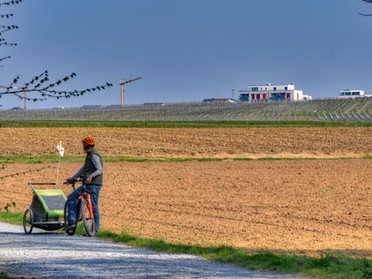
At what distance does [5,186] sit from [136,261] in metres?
22.4

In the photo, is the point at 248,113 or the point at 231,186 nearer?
the point at 231,186

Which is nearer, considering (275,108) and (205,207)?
(205,207)

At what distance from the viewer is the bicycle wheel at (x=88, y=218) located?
18.5 m

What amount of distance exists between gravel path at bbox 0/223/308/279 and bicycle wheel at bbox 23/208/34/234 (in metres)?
1.69

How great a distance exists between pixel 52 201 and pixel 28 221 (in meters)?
0.65

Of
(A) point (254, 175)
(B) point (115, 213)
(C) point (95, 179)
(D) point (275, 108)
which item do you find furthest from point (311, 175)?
(D) point (275, 108)

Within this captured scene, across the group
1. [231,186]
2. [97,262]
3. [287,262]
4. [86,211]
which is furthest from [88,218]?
[231,186]

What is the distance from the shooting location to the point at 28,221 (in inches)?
789

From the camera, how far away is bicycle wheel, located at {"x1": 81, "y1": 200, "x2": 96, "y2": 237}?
1852 centimetres

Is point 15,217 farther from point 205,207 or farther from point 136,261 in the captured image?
point 136,261

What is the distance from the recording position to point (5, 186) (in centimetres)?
3616

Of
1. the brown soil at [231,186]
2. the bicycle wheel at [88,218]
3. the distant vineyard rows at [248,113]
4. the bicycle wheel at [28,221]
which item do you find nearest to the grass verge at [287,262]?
the bicycle wheel at [88,218]

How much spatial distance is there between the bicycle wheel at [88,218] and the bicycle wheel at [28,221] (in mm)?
1646

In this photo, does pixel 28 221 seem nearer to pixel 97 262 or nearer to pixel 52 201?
pixel 52 201
